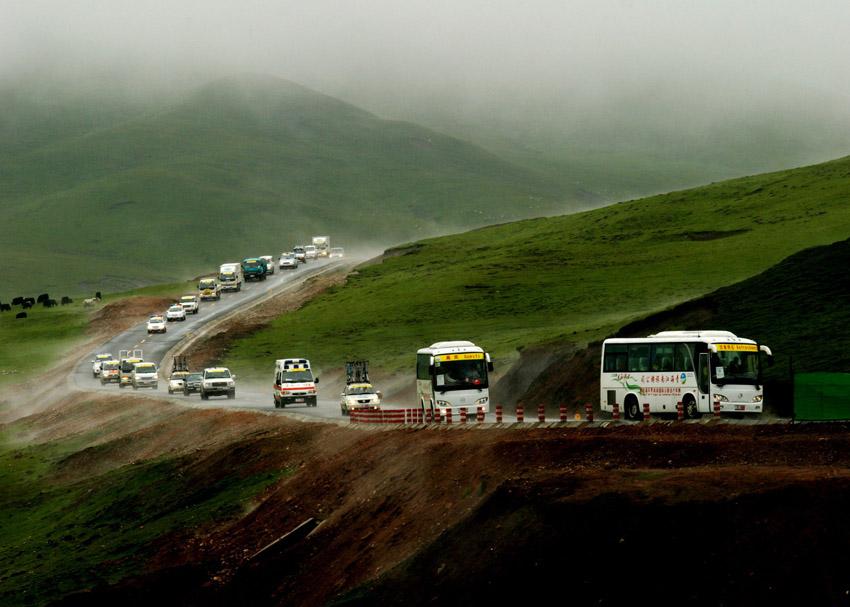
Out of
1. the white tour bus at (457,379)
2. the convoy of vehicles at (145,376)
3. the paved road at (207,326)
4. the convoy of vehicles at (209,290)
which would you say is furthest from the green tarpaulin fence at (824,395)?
the convoy of vehicles at (209,290)

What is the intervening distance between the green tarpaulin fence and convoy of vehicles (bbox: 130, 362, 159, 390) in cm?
6683

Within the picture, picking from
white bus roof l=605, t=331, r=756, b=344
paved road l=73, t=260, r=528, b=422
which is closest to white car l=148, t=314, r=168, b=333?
paved road l=73, t=260, r=528, b=422

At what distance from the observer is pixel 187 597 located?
32.7 m

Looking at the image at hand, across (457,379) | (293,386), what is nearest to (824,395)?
(457,379)

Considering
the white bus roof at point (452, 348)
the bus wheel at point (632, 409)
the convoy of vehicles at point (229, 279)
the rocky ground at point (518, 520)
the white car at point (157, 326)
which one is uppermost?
the convoy of vehicles at point (229, 279)

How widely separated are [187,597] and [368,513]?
6.15 metres

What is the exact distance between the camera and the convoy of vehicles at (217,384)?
234 ft

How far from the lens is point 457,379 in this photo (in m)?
44.0

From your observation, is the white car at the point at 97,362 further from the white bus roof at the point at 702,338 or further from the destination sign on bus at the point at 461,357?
the white bus roof at the point at 702,338

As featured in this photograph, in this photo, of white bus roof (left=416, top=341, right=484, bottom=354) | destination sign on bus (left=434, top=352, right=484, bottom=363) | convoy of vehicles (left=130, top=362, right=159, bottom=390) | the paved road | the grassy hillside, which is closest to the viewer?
destination sign on bus (left=434, top=352, right=484, bottom=363)

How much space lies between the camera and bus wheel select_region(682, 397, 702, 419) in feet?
120

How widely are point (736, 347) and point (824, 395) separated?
608cm

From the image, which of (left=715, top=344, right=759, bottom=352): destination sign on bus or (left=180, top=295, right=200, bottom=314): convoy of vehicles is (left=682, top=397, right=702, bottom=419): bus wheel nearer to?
(left=715, top=344, right=759, bottom=352): destination sign on bus

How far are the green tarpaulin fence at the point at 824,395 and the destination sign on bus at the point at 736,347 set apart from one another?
535 cm
